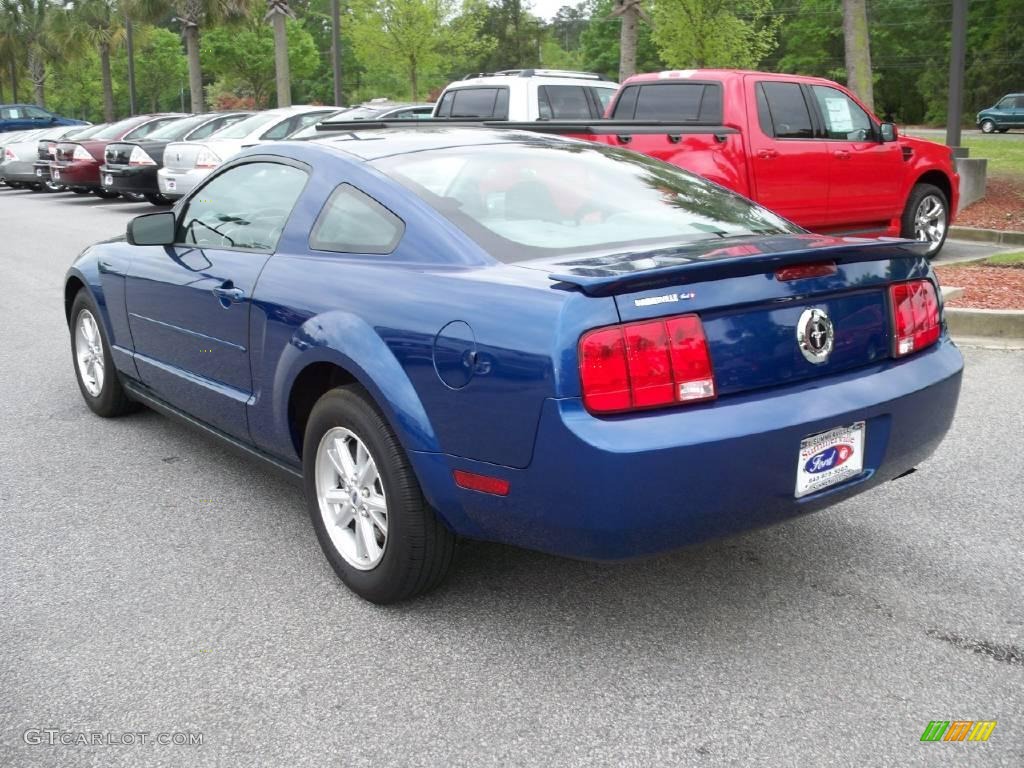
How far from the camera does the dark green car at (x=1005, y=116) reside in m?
48.6

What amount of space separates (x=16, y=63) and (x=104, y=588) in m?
70.9

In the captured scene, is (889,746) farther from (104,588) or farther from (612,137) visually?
(612,137)

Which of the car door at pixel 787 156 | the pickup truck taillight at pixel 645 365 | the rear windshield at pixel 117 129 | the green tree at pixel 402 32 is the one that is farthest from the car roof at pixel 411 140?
the green tree at pixel 402 32

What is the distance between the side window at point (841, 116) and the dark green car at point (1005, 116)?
143 ft

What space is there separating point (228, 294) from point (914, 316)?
8.20ft

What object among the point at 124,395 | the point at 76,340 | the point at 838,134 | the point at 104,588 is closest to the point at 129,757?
the point at 104,588

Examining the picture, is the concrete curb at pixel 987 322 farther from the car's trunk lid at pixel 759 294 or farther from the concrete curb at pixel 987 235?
the concrete curb at pixel 987 235

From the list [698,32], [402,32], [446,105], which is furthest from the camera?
[402,32]

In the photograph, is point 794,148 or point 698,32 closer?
point 794,148

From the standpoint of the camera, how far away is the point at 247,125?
1736 centimetres

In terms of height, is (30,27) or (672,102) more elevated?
(30,27)

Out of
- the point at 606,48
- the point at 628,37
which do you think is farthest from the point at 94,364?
the point at 606,48

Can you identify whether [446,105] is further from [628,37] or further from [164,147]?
[628,37]

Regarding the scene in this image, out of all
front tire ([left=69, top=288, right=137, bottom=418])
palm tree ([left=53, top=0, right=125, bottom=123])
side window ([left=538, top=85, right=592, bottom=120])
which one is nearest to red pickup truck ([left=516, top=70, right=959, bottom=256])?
side window ([left=538, top=85, right=592, bottom=120])
